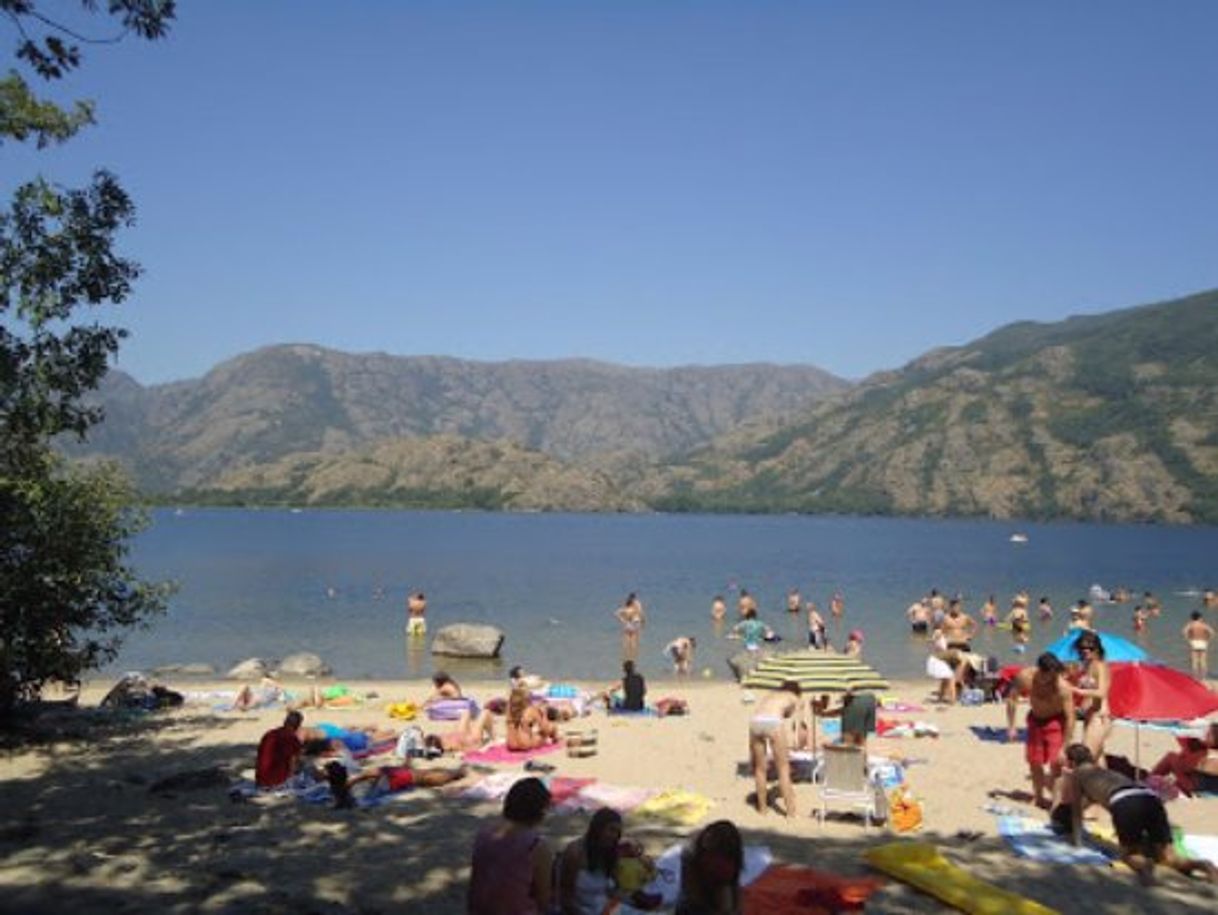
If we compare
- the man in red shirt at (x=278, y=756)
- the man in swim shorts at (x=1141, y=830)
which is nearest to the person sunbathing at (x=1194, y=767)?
the man in swim shorts at (x=1141, y=830)

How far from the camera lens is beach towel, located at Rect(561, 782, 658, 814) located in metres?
11.2

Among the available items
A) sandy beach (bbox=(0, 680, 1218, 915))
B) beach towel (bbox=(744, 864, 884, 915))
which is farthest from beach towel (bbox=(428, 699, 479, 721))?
beach towel (bbox=(744, 864, 884, 915))

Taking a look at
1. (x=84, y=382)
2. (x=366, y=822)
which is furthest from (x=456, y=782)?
(x=84, y=382)

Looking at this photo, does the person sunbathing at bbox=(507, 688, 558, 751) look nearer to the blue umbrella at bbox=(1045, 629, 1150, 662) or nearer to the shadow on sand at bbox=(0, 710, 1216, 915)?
the shadow on sand at bbox=(0, 710, 1216, 915)

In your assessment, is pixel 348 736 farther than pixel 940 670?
No

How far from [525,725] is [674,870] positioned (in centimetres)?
667

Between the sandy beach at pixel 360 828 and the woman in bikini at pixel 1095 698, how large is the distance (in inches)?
36.7

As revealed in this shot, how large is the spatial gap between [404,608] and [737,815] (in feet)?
119

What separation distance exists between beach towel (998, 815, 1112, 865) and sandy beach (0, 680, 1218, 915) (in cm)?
17

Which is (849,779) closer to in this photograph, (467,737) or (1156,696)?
(1156,696)

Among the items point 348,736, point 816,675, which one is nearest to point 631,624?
point 348,736

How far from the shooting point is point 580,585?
58.7 metres


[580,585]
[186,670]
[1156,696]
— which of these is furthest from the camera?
[580,585]

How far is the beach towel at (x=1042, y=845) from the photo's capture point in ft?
30.7
